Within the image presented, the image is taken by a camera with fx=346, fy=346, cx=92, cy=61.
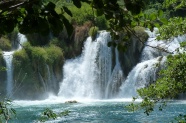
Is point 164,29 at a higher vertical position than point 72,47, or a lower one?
lower

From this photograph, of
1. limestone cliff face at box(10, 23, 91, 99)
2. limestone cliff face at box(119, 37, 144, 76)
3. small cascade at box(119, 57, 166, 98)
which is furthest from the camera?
limestone cliff face at box(119, 37, 144, 76)

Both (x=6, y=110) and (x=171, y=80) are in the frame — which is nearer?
(x=6, y=110)

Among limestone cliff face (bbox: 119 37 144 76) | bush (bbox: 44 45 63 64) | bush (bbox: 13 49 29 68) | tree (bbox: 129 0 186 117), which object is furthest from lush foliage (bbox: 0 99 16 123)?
limestone cliff face (bbox: 119 37 144 76)

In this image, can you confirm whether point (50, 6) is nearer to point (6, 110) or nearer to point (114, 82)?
point (6, 110)

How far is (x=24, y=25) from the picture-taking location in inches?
54.9

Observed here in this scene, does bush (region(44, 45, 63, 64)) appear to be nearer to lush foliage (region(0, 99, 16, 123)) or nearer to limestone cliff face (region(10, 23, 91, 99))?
limestone cliff face (region(10, 23, 91, 99))

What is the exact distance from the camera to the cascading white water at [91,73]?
75.5 ft

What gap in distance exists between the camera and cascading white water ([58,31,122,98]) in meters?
23.0

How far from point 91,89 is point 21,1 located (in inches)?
862

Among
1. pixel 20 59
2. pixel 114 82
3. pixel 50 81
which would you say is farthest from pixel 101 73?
pixel 20 59

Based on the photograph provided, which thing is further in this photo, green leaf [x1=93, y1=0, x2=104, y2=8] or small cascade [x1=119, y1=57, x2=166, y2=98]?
small cascade [x1=119, y1=57, x2=166, y2=98]

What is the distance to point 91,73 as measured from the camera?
2372 centimetres

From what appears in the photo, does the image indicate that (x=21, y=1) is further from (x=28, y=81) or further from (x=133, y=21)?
(x=28, y=81)

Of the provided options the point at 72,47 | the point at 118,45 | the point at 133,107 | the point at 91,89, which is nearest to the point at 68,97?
the point at 91,89
